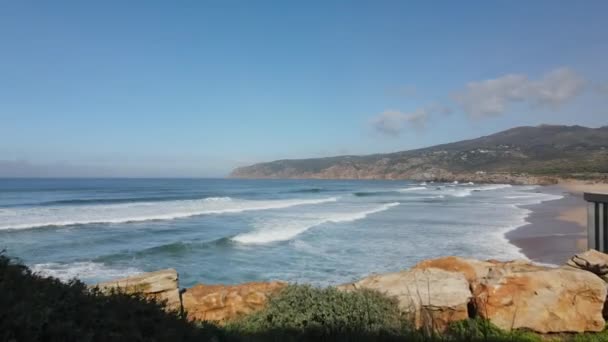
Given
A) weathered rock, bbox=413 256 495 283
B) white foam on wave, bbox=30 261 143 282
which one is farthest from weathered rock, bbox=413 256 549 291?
white foam on wave, bbox=30 261 143 282

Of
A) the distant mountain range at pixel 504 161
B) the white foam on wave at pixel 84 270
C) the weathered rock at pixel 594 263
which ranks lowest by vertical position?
the white foam on wave at pixel 84 270

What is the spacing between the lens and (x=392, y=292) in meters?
5.63

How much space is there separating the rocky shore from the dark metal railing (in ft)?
4.26

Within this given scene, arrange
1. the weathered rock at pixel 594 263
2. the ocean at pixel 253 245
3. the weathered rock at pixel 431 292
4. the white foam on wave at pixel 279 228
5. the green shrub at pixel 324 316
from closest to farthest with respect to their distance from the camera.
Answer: the green shrub at pixel 324 316 → the weathered rock at pixel 431 292 → the weathered rock at pixel 594 263 → the ocean at pixel 253 245 → the white foam on wave at pixel 279 228

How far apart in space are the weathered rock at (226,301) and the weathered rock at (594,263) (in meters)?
4.76

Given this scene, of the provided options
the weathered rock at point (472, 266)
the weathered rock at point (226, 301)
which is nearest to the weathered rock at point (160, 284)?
the weathered rock at point (226, 301)

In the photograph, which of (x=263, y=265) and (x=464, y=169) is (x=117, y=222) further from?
(x=464, y=169)

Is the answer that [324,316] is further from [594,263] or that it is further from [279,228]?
[279,228]

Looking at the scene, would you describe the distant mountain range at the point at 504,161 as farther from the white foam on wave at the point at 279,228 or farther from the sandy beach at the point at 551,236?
the white foam on wave at the point at 279,228

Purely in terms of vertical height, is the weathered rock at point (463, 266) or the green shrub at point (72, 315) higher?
the green shrub at point (72, 315)

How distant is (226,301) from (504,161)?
446 ft

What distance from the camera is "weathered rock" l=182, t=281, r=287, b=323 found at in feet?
19.9

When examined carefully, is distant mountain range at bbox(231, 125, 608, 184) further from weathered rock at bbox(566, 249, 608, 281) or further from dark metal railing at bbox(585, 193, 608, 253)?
weathered rock at bbox(566, 249, 608, 281)

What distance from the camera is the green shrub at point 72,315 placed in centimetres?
231
